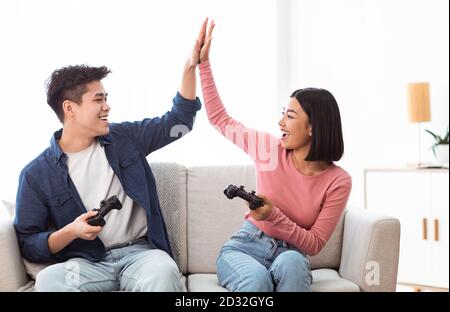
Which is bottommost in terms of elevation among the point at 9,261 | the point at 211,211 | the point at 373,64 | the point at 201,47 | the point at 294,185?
the point at 9,261

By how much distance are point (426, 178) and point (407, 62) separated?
2.65ft

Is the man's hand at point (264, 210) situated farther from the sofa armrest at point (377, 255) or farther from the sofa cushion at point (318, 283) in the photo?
the sofa armrest at point (377, 255)

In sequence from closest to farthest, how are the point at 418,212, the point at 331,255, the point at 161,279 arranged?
the point at 161,279, the point at 331,255, the point at 418,212

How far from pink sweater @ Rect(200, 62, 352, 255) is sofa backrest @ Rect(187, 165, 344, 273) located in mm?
215

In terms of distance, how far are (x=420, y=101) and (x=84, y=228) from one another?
2215 mm

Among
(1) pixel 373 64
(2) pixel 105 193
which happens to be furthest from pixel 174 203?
(1) pixel 373 64

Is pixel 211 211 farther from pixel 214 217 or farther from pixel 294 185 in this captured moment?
pixel 294 185

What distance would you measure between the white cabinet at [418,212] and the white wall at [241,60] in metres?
0.44

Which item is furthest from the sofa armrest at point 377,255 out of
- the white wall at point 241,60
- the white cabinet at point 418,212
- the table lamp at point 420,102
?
the white wall at point 241,60

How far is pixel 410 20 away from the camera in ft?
11.9

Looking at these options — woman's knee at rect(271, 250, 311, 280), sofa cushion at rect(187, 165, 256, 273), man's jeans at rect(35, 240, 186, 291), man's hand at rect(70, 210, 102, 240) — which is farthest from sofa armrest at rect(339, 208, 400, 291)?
man's hand at rect(70, 210, 102, 240)

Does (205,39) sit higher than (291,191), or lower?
higher

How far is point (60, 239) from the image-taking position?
75.2 inches

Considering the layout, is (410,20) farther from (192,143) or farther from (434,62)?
(192,143)
